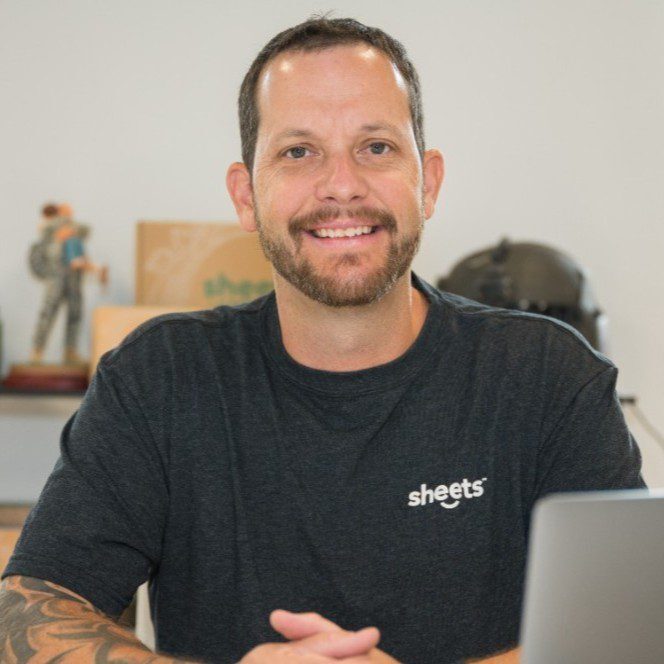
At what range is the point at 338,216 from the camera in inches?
50.1

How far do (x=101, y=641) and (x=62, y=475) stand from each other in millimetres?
218

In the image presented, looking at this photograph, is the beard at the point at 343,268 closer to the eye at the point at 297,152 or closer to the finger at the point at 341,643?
the eye at the point at 297,152

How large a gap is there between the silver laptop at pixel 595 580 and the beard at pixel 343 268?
0.68 m

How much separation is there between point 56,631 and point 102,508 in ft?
0.51

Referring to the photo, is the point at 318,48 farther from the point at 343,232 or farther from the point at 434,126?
the point at 434,126

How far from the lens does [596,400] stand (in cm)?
124

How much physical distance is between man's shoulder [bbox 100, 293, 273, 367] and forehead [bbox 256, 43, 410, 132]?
232mm

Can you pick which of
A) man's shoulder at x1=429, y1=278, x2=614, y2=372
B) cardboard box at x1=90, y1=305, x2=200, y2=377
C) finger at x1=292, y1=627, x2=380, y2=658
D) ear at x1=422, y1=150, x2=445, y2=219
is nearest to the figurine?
cardboard box at x1=90, y1=305, x2=200, y2=377

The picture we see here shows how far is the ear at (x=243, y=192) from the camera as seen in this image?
56.2 inches

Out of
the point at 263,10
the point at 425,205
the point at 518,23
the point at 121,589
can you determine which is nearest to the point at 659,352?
the point at 518,23

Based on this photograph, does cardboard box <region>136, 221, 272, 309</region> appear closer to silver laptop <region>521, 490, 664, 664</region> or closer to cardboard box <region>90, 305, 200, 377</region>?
cardboard box <region>90, 305, 200, 377</region>

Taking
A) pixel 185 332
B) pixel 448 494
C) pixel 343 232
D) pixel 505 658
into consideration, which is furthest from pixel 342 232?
pixel 505 658

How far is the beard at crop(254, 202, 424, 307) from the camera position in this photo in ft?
4.16

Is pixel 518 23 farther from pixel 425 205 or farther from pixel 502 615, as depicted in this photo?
pixel 502 615
